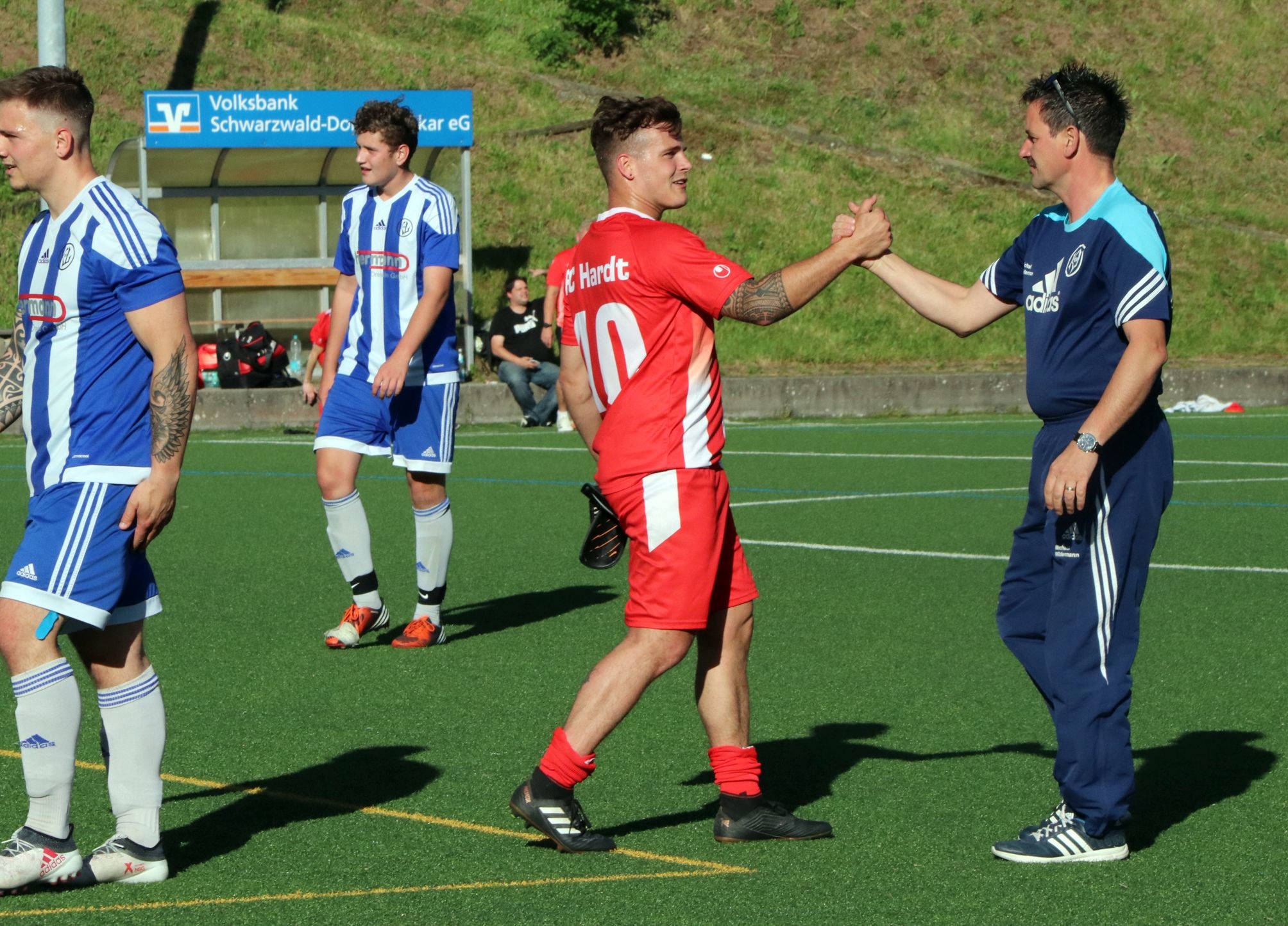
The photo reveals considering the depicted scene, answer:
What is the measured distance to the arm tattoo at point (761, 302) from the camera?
477 centimetres

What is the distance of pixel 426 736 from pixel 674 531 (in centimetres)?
187

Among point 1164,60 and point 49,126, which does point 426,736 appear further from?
point 1164,60

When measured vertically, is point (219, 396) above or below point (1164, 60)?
below

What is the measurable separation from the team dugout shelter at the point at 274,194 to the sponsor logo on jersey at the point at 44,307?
1945 centimetres

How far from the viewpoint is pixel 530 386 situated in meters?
22.6

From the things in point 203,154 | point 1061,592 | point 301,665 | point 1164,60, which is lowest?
point 301,665

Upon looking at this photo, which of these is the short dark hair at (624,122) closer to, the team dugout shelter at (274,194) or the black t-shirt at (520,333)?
the black t-shirt at (520,333)

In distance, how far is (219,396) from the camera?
2166 cm

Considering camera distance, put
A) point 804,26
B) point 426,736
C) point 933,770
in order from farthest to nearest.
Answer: point 804,26 < point 426,736 < point 933,770

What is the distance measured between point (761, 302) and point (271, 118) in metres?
19.8

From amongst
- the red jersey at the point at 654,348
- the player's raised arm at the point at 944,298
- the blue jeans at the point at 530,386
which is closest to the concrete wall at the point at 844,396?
the blue jeans at the point at 530,386

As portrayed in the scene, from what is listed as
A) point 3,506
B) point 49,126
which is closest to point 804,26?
point 3,506

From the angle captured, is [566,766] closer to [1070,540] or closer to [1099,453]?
[1070,540]

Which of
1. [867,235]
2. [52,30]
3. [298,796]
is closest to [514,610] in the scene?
[298,796]
